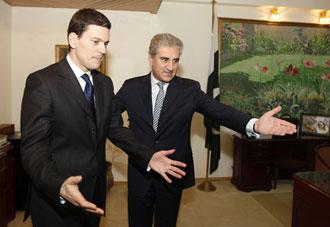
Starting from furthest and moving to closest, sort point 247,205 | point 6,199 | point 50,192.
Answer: point 247,205
point 6,199
point 50,192

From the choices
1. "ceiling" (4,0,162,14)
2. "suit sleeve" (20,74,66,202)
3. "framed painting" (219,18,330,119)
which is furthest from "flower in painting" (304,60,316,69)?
"suit sleeve" (20,74,66,202)

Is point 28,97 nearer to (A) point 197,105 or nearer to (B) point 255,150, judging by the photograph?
(A) point 197,105

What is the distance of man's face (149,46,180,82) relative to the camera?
2.26 metres

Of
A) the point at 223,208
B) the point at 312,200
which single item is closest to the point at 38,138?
the point at 312,200

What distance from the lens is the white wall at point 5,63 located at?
13.1 feet

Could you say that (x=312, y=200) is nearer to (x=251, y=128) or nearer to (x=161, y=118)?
(x=251, y=128)

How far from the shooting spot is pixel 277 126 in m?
1.85

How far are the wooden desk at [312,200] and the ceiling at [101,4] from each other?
2664 millimetres

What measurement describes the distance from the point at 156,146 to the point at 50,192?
104 centimetres

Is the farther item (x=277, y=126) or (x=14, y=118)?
(x=14, y=118)

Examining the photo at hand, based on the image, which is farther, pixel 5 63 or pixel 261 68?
pixel 261 68

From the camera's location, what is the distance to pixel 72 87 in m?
1.57

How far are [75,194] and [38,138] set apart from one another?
0.36 metres

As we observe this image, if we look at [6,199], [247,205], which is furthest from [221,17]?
[6,199]
